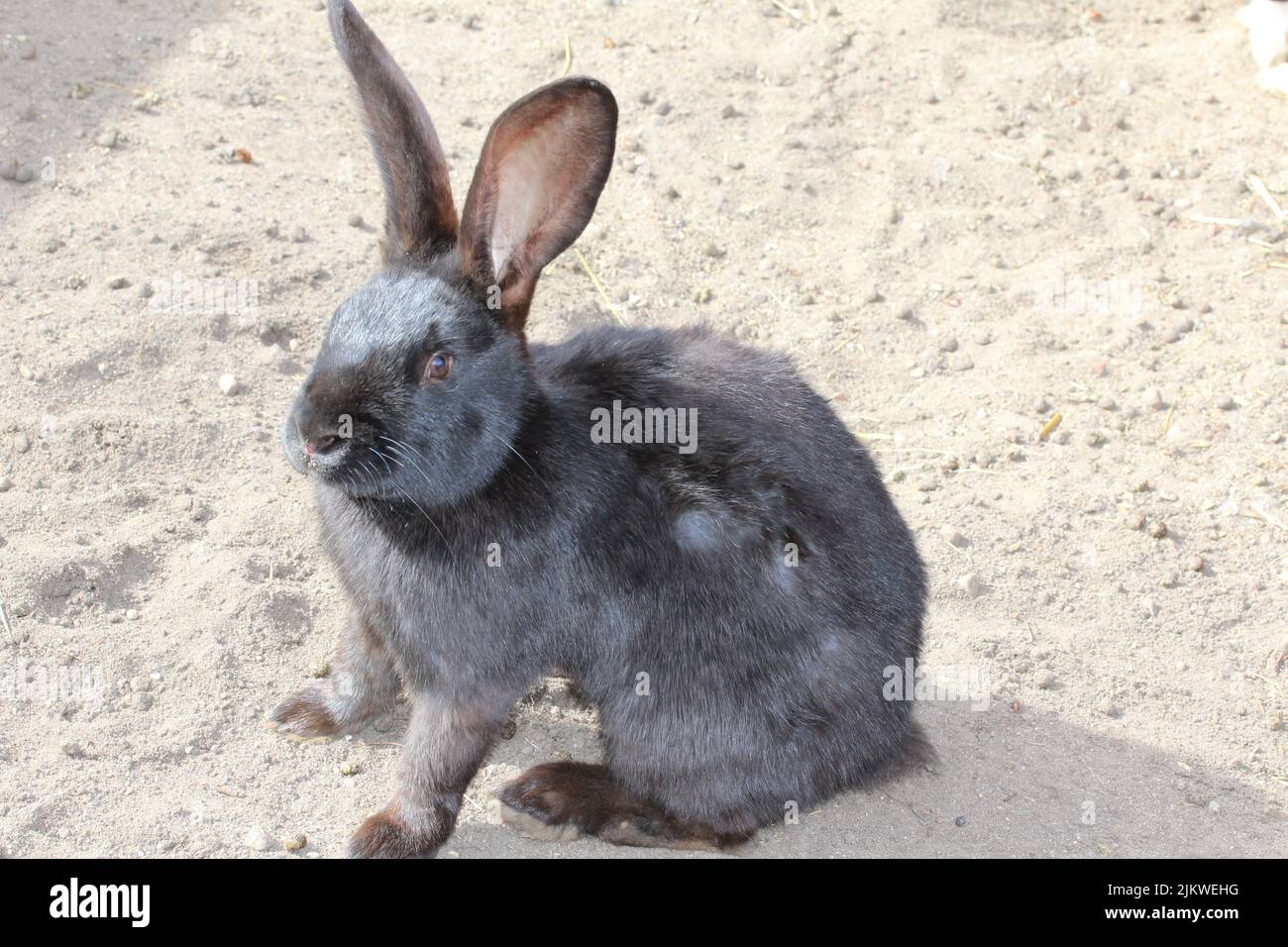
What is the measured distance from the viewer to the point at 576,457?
4695mm

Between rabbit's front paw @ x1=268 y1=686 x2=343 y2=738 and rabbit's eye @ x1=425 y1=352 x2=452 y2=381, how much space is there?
1.65m

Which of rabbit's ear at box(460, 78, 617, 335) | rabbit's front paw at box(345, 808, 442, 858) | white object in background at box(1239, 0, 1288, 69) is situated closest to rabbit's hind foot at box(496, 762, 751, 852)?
rabbit's front paw at box(345, 808, 442, 858)

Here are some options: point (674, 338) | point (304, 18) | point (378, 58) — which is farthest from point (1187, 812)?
point (304, 18)

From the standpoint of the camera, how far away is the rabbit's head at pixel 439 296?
13.7 ft

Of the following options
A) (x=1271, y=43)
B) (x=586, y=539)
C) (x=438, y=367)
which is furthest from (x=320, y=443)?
(x=1271, y=43)

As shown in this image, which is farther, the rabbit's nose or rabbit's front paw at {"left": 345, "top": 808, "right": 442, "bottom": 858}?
rabbit's front paw at {"left": 345, "top": 808, "right": 442, "bottom": 858}

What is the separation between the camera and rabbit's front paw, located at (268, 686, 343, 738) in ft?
17.4

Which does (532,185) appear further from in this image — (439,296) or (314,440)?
(314,440)

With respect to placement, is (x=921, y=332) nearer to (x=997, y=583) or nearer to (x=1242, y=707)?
(x=997, y=583)

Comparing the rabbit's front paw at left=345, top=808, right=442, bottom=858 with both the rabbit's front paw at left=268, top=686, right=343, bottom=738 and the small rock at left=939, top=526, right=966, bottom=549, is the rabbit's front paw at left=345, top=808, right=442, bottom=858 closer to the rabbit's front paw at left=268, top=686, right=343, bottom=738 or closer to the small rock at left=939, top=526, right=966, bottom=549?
the rabbit's front paw at left=268, top=686, right=343, bottom=738

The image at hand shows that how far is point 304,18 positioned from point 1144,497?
5764 millimetres

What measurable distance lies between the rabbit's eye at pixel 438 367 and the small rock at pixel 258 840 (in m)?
1.75

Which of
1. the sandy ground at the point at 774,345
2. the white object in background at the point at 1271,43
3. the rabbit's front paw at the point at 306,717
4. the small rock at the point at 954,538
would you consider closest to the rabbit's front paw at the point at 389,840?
the sandy ground at the point at 774,345

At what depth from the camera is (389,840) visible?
4.78 m
